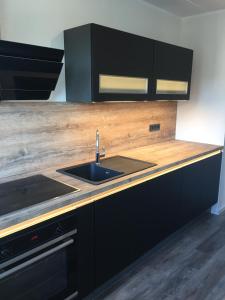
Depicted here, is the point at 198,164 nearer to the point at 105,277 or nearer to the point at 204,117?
the point at 204,117

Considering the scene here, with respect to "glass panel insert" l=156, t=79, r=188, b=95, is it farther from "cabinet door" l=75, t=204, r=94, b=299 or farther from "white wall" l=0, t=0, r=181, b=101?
"cabinet door" l=75, t=204, r=94, b=299

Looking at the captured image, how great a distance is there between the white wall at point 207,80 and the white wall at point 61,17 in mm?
526

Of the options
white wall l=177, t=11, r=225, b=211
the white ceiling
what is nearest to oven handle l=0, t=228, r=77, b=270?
white wall l=177, t=11, r=225, b=211

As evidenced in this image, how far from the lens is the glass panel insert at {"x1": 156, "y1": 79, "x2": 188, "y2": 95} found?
248 cm

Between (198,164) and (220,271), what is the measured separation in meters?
0.99

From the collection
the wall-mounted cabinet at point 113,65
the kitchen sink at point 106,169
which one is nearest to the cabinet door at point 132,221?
the kitchen sink at point 106,169

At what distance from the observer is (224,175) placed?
10.3 feet

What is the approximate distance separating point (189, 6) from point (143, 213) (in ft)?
7.21

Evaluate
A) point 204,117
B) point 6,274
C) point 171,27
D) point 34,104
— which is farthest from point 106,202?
point 171,27

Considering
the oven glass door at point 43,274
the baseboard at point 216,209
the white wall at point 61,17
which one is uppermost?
the white wall at point 61,17

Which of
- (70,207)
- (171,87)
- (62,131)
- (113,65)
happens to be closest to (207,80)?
(171,87)

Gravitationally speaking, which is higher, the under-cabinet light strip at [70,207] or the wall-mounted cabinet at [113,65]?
the wall-mounted cabinet at [113,65]

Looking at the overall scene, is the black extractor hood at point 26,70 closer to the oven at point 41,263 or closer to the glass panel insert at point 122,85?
the glass panel insert at point 122,85

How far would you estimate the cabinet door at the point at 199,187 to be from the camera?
2561mm
